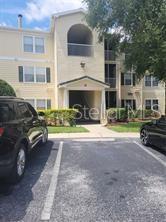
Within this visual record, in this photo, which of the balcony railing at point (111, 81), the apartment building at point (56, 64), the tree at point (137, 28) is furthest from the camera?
the balcony railing at point (111, 81)

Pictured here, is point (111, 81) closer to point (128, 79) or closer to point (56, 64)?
point (128, 79)

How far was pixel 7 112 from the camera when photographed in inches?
208

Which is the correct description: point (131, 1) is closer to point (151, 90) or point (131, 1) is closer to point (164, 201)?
point (151, 90)

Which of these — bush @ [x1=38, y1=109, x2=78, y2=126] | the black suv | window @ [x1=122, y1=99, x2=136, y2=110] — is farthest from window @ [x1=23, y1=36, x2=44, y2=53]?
the black suv

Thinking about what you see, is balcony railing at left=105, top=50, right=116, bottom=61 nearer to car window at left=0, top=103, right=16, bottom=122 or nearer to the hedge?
the hedge

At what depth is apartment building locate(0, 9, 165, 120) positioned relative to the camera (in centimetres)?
2012

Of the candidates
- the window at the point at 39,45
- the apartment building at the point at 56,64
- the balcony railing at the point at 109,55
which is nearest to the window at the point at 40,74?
the apartment building at the point at 56,64

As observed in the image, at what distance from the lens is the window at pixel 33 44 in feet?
68.1

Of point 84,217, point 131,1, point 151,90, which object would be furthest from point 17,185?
point 151,90

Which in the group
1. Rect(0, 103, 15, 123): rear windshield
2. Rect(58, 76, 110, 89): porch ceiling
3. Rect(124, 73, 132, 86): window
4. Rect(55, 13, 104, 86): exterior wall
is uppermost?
Rect(55, 13, 104, 86): exterior wall

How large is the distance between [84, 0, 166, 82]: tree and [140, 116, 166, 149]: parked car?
21.5ft

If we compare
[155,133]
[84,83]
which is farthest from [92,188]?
[84,83]

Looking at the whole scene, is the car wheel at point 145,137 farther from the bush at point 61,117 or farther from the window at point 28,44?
the window at point 28,44

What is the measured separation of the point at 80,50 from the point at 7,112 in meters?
16.8
